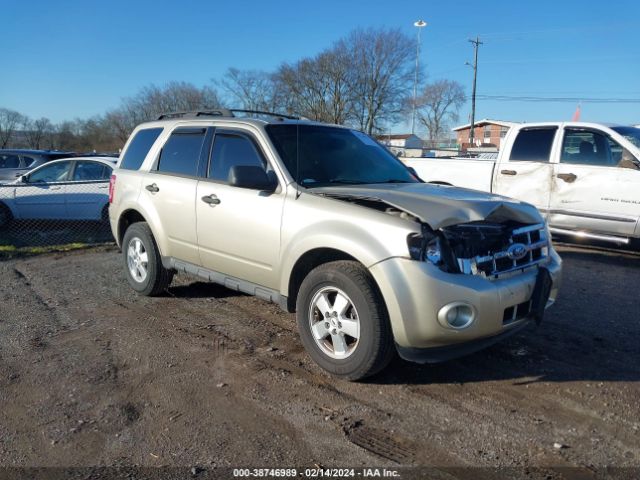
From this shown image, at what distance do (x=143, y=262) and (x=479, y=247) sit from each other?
3.81m

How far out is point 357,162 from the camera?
16.4 ft

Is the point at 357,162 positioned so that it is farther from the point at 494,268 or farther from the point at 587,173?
the point at 587,173

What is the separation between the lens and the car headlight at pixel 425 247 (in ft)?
11.3

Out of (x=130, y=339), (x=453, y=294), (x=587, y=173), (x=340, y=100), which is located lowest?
(x=130, y=339)

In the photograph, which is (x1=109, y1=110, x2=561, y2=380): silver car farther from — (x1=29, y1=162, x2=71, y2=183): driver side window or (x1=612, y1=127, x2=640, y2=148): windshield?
(x1=29, y1=162, x2=71, y2=183): driver side window

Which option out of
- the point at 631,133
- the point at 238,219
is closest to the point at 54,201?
the point at 238,219

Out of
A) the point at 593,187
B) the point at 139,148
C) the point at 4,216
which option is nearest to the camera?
the point at 139,148

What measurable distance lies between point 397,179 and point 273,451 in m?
2.85

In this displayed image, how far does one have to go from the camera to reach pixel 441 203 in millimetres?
3795

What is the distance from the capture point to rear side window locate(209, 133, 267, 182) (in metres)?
4.76

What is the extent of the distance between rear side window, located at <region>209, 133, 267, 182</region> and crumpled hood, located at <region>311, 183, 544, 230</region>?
32.9 inches

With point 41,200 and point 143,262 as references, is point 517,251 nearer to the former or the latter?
point 143,262

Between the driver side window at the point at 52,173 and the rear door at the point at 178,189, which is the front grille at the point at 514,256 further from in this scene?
the driver side window at the point at 52,173

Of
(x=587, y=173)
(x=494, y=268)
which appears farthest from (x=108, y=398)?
(x=587, y=173)
